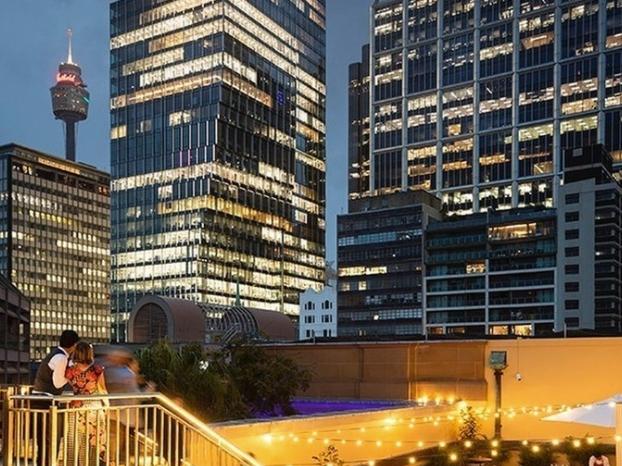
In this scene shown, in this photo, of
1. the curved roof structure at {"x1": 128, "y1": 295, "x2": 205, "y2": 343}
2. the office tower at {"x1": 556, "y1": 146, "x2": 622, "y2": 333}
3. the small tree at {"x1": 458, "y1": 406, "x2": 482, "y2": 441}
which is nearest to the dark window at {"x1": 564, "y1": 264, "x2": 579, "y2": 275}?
the office tower at {"x1": 556, "y1": 146, "x2": 622, "y2": 333}

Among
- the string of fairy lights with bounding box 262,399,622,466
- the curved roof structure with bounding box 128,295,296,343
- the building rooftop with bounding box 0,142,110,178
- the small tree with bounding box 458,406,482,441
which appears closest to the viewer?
the string of fairy lights with bounding box 262,399,622,466

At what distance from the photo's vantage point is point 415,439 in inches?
724

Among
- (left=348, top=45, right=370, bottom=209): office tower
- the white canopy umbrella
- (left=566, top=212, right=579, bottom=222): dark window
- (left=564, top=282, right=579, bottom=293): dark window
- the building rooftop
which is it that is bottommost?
the white canopy umbrella

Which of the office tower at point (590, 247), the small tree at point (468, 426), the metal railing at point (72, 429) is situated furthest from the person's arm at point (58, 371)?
the office tower at point (590, 247)

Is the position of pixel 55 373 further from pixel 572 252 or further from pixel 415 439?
pixel 572 252

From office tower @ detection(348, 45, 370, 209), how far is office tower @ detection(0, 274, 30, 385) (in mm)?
106796

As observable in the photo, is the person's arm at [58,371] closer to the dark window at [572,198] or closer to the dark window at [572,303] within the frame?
the dark window at [572,303]

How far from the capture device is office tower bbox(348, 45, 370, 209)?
161250mm

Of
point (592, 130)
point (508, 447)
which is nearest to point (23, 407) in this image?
point (508, 447)

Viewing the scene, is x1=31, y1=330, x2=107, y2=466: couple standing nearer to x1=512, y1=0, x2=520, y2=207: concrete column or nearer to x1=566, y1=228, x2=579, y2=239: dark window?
x1=566, y1=228, x2=579, y2=239: dark window

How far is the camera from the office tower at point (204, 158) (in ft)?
392

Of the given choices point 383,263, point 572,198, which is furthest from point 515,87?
point 383,263

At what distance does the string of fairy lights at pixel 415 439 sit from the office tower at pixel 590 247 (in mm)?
67106

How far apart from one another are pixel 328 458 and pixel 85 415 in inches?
337
